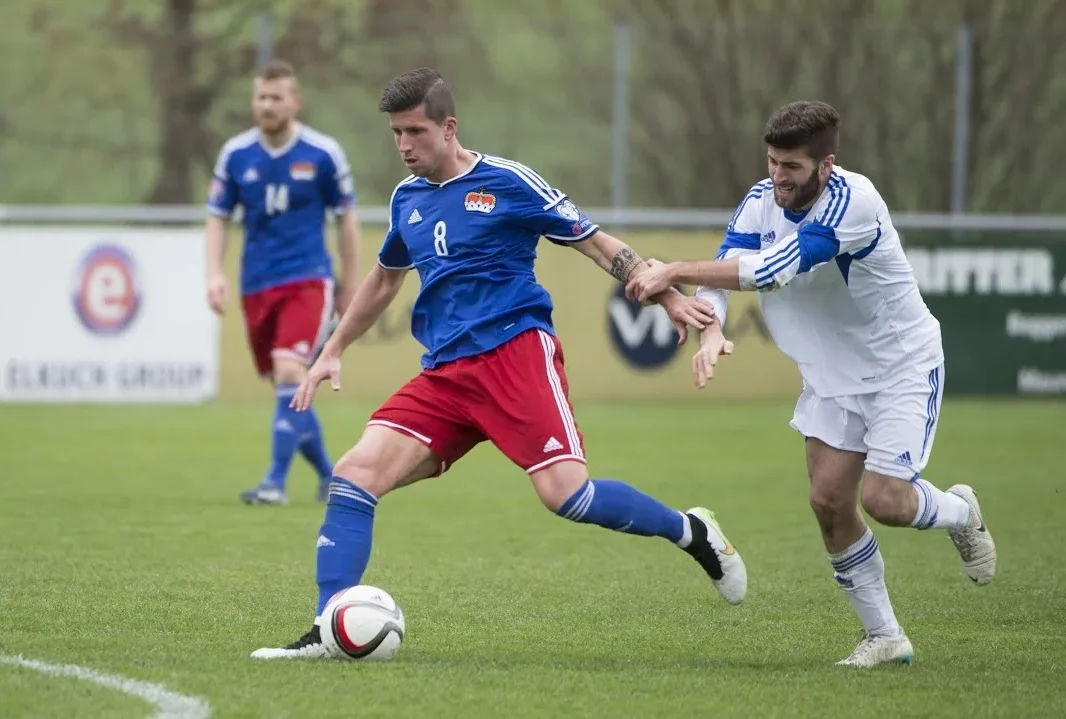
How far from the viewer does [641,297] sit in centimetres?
584

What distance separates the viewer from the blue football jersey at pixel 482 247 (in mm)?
5992

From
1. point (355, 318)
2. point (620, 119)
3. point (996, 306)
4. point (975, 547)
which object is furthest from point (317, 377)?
point (996, 306)

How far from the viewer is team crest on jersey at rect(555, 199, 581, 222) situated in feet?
19.8

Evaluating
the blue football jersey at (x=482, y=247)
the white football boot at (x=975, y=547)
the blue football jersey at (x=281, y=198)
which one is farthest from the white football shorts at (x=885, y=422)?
the blue football jersey at (x=281, y=198)

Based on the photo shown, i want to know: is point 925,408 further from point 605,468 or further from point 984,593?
point 605,468

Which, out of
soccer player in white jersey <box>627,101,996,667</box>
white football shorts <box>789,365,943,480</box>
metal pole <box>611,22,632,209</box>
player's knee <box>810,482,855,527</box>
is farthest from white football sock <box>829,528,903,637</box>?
metal pole <box>611,22,632,209</box>

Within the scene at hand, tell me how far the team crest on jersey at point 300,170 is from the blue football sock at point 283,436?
1.27 metres

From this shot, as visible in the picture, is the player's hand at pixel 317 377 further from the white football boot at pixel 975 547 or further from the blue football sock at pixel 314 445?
the blue football sock at pixel 314 445

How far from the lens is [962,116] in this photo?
18844mm

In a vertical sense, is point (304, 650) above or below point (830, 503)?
below

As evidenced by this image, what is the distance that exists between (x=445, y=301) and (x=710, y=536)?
1.24 meters

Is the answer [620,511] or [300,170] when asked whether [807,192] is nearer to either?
[620,511]

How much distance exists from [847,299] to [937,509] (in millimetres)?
800

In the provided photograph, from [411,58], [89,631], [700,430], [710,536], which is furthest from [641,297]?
[411,58]
